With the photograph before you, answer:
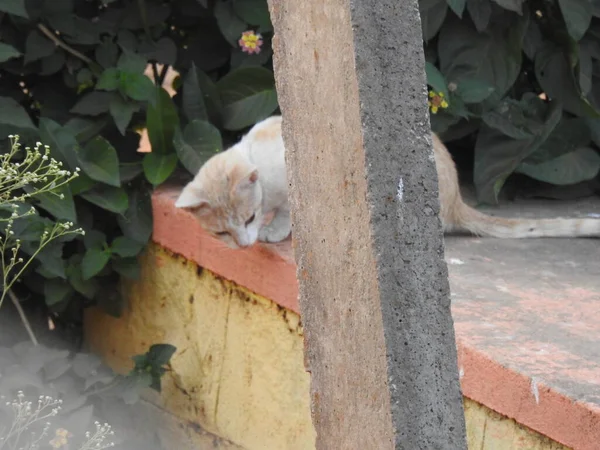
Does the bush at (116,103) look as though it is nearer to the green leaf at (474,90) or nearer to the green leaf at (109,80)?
the green leaf at (109,80)

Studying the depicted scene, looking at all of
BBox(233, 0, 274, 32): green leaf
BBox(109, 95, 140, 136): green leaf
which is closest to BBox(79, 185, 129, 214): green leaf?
BBox(109, 95, 140, 136): green leaf

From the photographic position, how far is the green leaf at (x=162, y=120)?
3.77 metres

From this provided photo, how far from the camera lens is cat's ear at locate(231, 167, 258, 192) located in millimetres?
3495

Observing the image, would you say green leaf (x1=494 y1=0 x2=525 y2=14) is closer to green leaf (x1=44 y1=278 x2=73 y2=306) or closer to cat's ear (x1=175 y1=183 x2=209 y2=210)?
cat's ear (x1=175 y1=183 x2=209 y2=210)

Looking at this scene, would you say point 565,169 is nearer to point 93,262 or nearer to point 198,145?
point 198,145

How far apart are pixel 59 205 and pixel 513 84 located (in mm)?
1774

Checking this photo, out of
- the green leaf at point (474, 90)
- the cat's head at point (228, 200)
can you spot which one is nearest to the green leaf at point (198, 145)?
the cat's head at point (228, 200)

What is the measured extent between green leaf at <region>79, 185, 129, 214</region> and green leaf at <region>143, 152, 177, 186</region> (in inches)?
5.0

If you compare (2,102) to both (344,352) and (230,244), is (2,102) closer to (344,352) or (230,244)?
(230,244)

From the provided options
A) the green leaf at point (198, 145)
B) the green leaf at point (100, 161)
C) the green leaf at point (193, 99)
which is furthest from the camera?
the green leaf at point (193, 99)

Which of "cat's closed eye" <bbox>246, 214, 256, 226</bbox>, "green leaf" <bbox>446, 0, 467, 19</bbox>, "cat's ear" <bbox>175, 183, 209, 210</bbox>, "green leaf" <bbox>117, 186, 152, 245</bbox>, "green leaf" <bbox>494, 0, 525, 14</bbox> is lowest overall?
"green leaf" <bbox>117, 186, 152, 245</bbox>

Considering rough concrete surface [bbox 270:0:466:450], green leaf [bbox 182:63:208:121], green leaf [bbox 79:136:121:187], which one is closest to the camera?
rough concrete surface [bbox 270:0:466:450]

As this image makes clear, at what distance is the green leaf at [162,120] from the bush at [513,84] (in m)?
0.96

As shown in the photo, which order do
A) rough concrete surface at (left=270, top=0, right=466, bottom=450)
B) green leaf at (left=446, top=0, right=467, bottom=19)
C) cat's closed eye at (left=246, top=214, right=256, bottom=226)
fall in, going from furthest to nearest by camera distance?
green leaf at (left=446, top=0, right=467, bottom=19) < cat's closed eye at (left=246, top=214, right=256, bottom=226) < rough concrete surface at (left=270, top=0, right=466, bottom=450)
